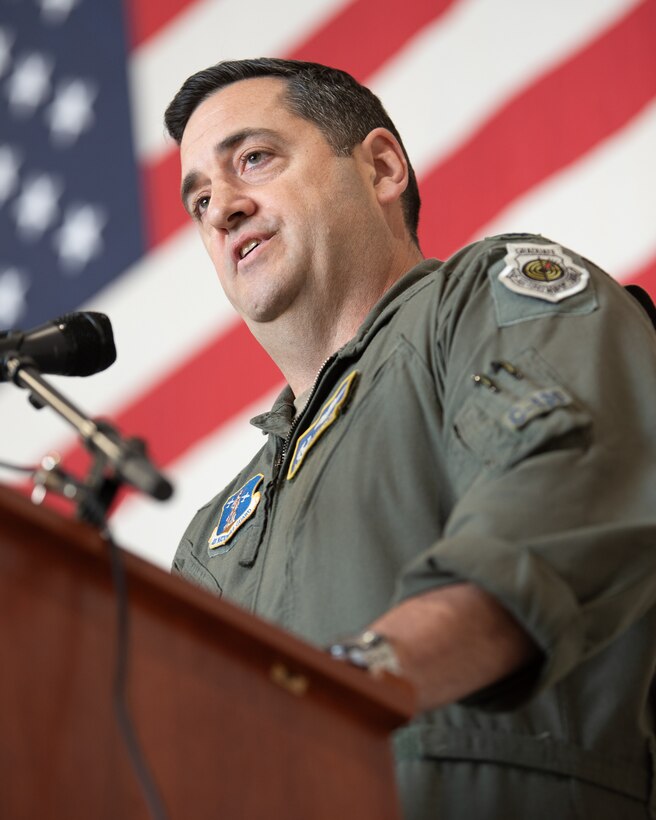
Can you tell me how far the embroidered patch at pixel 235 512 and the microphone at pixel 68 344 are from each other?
1.39ft

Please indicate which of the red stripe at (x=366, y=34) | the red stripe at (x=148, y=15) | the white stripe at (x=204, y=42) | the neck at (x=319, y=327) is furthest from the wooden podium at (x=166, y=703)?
the red stripe at (x=148, y=15)

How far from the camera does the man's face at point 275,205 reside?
191 cm

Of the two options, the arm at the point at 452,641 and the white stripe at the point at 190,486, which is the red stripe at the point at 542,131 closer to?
the white stripe at the point at 190,486

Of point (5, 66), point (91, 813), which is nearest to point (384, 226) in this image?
point (91, 813)

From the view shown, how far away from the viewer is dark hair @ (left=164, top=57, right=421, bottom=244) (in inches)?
82.7

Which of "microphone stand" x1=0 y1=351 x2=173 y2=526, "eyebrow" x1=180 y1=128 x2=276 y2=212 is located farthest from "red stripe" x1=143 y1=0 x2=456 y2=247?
"microphone stand" x1=0 y1=351 x2=173 y2=526

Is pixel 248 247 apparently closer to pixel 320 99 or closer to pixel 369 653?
pixel 320 99

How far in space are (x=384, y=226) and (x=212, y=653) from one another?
1.27m

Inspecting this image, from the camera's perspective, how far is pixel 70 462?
3.04m

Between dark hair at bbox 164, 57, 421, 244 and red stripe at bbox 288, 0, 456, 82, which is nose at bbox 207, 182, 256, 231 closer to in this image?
dark hair at bbox 164, 57, 421, 244

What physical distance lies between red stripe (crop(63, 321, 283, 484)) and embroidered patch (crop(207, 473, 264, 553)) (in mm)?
1062

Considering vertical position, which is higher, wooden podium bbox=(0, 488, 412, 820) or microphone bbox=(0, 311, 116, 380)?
microphone bbox=(0, 311, 116, 380)

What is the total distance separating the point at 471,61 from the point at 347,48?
36cm

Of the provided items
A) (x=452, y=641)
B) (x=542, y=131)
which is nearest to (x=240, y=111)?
(x=542, y=131)
